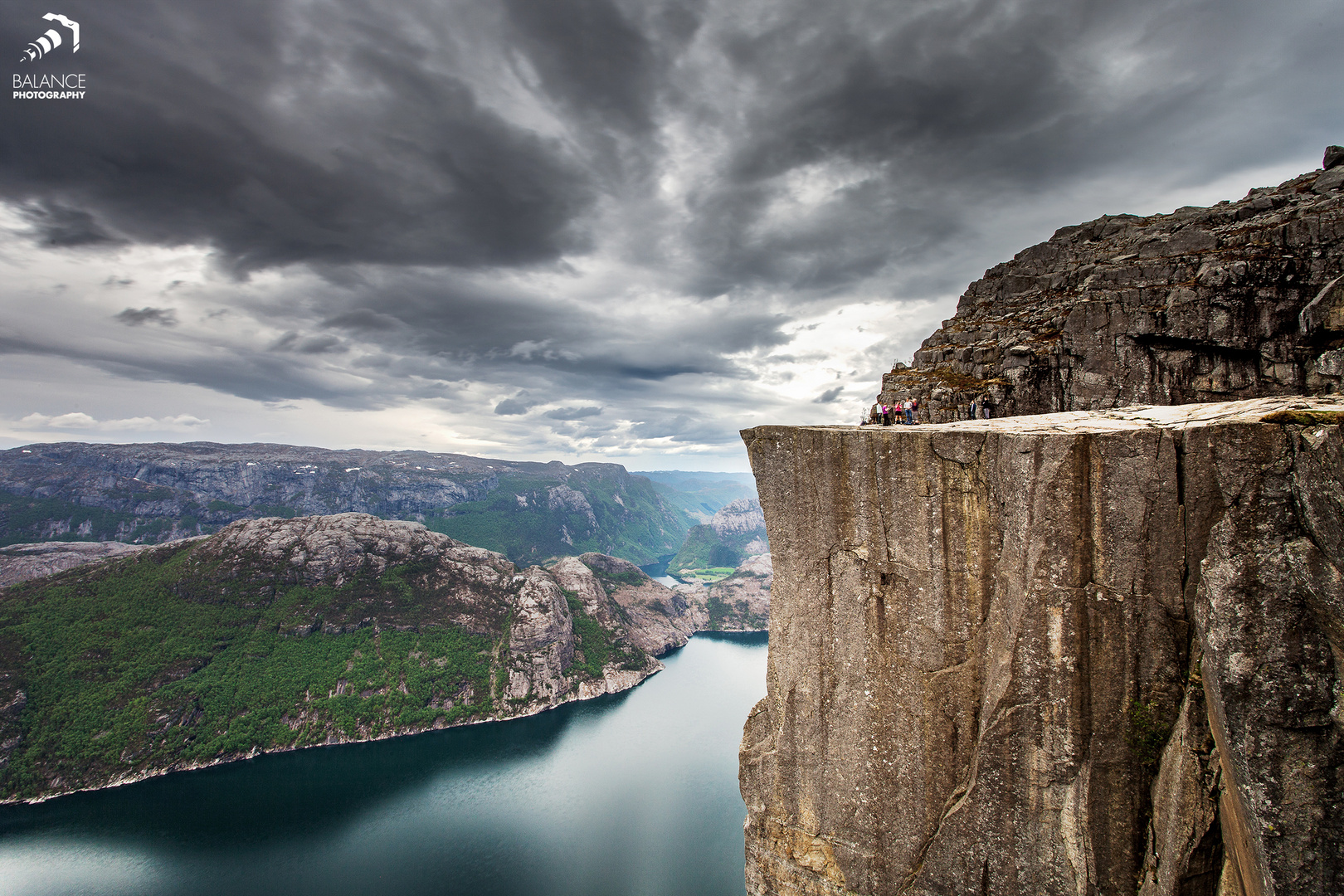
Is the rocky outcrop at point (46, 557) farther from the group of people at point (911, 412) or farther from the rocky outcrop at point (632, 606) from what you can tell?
the group of people at point (911, 412)

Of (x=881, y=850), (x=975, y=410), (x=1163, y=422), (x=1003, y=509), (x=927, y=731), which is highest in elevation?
(x=975, y=410)

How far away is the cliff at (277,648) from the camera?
319ft

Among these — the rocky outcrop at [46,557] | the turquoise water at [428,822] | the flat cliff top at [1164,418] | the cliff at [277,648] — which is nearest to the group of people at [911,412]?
the flat cliff top at [1164,418]

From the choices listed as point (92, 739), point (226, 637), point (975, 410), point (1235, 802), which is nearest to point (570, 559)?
point (226, 637)

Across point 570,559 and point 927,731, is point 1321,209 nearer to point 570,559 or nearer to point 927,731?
A: point 927,731

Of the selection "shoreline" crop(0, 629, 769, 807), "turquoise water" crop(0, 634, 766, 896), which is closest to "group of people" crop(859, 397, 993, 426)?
"turquoise water" crop(0, 634, 766, 896)

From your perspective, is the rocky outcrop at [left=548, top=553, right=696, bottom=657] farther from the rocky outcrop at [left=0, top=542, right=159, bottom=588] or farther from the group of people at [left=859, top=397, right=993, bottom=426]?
the group of people at [left=859, top=397, right=993, bottom=426]

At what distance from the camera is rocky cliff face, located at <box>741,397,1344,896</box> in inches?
360

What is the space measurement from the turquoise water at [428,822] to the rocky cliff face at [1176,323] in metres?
57.0

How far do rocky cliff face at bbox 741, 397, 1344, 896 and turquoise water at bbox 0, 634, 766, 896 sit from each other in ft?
179

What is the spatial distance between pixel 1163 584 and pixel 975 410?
1478 cm

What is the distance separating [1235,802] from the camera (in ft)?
31.7

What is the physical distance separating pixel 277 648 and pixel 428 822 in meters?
78.3

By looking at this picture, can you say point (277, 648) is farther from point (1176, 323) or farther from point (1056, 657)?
point (1176, 323)
